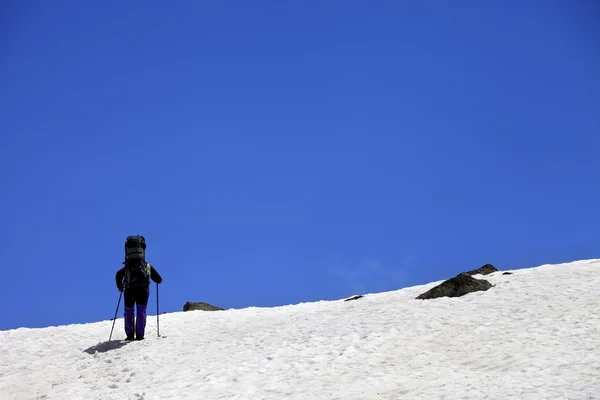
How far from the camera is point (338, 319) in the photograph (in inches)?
808

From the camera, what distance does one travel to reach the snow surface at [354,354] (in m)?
13.1

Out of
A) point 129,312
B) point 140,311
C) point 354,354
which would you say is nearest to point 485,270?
point 354,354

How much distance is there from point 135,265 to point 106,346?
262cm

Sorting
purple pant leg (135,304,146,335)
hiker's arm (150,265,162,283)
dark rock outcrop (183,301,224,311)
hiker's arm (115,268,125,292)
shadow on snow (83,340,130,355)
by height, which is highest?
dark rock outcrop (183,301,224,311)

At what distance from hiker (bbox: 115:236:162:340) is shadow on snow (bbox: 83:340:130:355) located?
1.54ft

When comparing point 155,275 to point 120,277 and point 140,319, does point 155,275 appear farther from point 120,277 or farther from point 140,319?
point 140,319

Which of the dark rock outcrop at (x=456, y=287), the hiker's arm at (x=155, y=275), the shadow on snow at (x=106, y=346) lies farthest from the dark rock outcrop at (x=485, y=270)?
the shadow on snow at (x=106, y=346)

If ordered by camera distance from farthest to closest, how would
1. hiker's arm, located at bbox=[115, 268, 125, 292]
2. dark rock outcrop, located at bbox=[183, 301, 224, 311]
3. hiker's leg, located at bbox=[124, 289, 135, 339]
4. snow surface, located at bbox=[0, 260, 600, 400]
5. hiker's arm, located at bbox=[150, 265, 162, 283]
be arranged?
dark rock outcrop, located at bbox=[183, 301, 224, 311] → hiker's arm, located at bbox=[150, 265, 162, 283] → hiker's arm, located at bbox=[115, 268, 125, 292] → hiker's leg, located at bbox=[124, 289, 135, 339] → snow surface, located at bbox=[0, 260, 600, 400]

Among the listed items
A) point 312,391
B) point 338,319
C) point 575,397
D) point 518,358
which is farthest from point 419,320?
point 575,397

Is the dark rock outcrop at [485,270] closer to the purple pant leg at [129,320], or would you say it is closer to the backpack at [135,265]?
the backpack at [135,265]

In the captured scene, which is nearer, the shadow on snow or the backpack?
the shadow on snow

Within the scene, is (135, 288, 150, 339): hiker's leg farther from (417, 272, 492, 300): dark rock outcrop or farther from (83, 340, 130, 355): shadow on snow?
(417, 272, 492, 300): dark rock outcrop

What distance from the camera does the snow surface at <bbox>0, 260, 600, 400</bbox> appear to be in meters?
13.1

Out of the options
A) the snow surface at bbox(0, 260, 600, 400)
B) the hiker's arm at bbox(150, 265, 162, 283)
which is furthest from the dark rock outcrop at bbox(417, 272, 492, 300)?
the hiker's arm at bbox(150, 265, 162, 283)
